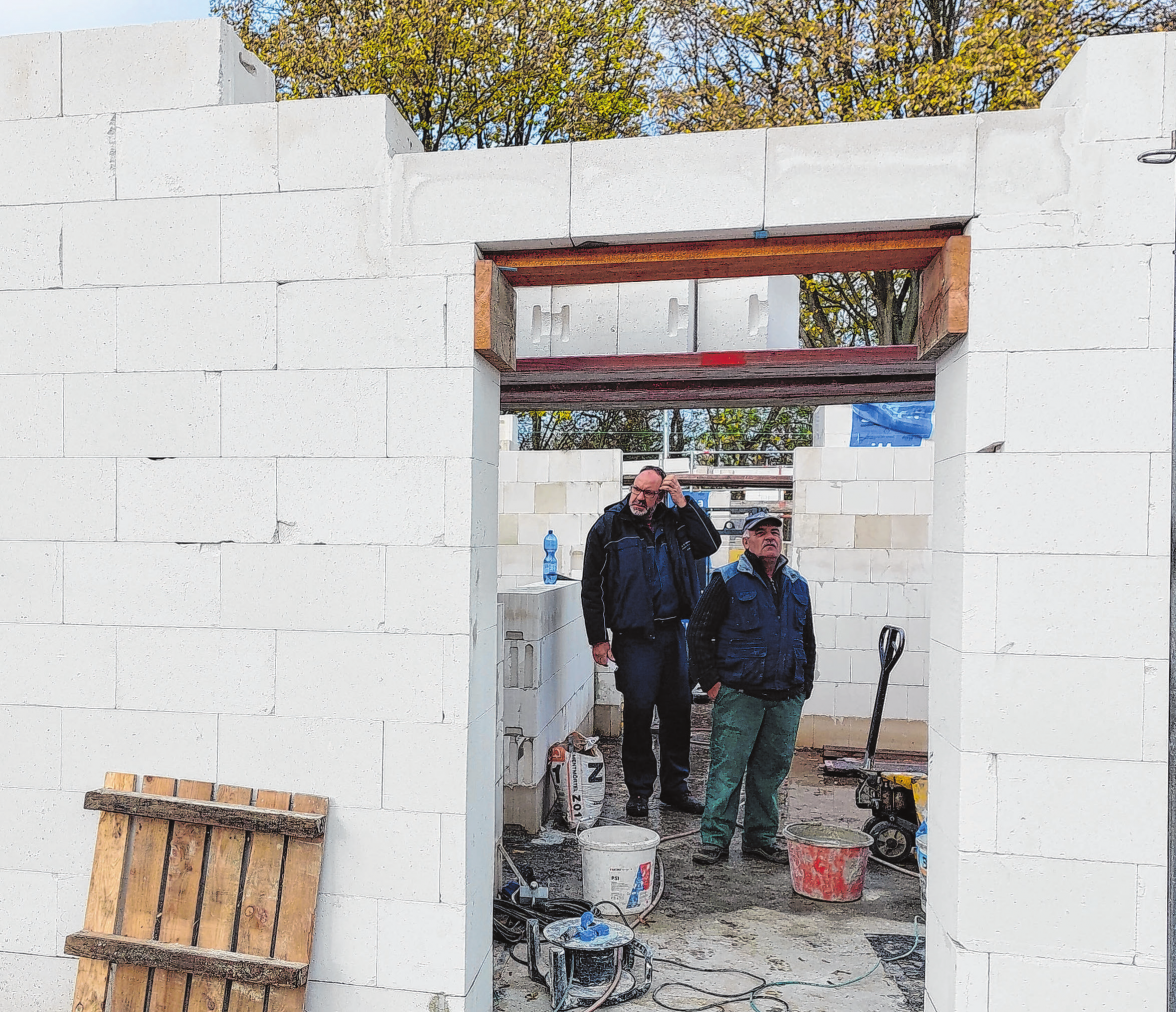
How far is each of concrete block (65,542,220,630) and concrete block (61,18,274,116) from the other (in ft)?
4.85

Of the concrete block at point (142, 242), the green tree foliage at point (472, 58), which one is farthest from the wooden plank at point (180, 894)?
the green tree foliage at point (472, 58)

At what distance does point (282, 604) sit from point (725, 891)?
2741 millimetres

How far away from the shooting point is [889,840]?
488 centimetres

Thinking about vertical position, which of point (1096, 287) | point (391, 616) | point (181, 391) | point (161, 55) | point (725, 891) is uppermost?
point (161, 55)

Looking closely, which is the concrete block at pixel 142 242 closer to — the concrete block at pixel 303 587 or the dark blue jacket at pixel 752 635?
the concrete block at pixel 303 587

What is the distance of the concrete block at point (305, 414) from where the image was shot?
2.93m

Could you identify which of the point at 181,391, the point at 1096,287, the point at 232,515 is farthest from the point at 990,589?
the point at 181,391

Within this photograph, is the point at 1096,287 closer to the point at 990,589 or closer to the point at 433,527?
the point at 990,589

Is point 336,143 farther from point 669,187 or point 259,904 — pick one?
point 259,904

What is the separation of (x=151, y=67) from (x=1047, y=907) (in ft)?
12.5

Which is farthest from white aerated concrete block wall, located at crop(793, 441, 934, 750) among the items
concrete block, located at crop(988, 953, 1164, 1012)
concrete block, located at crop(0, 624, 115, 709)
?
concrete block, located at crop(0, 624, 115, 709)

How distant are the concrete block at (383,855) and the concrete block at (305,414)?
116cm

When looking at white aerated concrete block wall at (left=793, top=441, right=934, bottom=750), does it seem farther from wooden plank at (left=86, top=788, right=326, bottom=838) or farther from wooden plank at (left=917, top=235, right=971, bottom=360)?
wooden plank at (left=86, top=788, right=326, bottom=838)

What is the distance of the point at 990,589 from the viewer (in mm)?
2627
